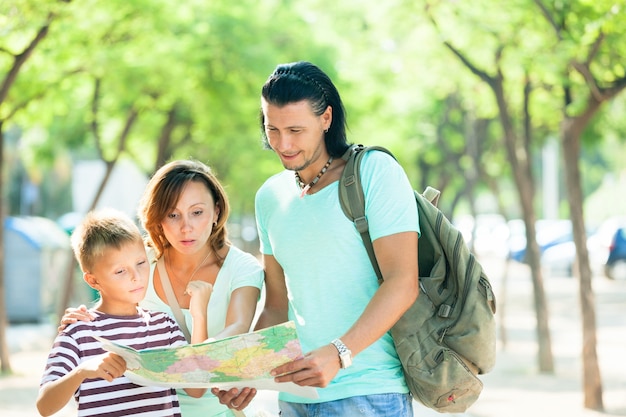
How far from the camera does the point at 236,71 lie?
57.9 ft

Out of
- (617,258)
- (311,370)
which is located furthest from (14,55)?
(617,258)

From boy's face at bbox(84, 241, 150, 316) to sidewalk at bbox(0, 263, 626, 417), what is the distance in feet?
3.30

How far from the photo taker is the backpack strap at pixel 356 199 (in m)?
3.42

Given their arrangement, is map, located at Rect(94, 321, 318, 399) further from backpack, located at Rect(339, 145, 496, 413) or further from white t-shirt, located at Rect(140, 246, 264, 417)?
white t-shirt, located at Rect(140, 246, 264, 417)

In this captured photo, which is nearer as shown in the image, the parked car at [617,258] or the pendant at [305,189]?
the pendant at [305,189]

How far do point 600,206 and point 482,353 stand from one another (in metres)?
54.1

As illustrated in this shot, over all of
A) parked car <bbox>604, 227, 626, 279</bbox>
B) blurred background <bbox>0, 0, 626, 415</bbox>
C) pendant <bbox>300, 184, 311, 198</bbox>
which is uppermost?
blurred background <bbox>0, 0, 626, 415</bbox>

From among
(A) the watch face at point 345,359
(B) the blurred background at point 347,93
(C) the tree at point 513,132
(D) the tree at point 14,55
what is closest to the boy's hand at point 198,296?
(A) the watch face at point 345,359

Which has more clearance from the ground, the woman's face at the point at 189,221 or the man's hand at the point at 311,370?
the woman's face at the point at 189,221

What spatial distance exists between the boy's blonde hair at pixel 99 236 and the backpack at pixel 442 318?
68cm

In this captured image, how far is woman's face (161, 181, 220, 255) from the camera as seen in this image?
12.2ft

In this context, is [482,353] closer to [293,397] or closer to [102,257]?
[293,397]

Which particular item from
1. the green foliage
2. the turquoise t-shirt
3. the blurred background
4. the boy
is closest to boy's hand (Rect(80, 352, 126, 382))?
the boy

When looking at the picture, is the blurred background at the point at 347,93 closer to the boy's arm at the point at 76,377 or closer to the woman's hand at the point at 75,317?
the woman's hand at the point at 75,317
